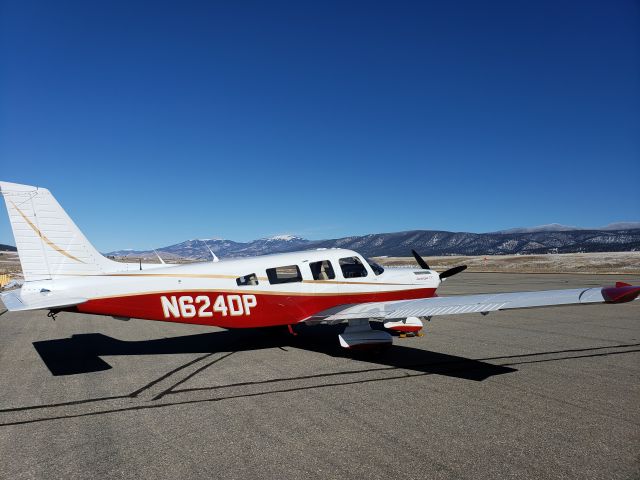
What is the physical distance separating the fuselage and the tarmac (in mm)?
1080

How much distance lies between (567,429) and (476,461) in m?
1.67

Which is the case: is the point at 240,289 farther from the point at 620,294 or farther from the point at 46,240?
the point at 620,294

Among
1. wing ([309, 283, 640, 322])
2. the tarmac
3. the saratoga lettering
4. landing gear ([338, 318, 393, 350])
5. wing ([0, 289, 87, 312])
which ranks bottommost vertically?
the tarmac

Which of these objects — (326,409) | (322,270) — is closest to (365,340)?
(322,270)

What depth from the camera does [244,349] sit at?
10289 mm

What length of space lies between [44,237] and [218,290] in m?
3.82

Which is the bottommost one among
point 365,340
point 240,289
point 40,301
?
point 365,340

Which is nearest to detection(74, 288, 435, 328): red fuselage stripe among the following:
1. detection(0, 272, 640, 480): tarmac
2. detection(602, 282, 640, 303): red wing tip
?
detection(0, 272, 640, 480): tarmac

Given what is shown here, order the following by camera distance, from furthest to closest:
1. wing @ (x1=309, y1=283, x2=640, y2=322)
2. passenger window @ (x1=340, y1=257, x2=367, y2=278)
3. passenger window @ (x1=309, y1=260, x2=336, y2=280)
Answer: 1. passenger window @ (x1=340, y1=257, x2=367, y2=278)
2. passenger window @ (x1=309, y1=260, x2=336, y2=280)
3. wing @ (x1=309, y1=283, x2=640, y2=322)

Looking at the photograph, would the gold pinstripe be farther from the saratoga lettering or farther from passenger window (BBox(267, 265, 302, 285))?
passenger window (BBox(267, 265, 302, 285))

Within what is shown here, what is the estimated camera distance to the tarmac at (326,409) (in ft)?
14.4

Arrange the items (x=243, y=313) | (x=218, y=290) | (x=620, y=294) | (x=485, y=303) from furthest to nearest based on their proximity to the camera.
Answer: (x=243, y=313) → (x=218, y=290) → (x=485, y=303) → (x=620, y=294)

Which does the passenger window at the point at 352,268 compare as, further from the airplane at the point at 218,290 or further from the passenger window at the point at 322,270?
the passenger window at the point at 322,270

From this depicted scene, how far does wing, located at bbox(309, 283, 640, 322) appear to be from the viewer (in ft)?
23.7
